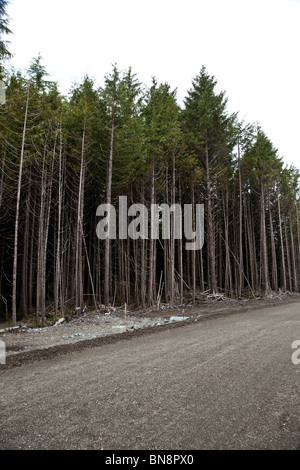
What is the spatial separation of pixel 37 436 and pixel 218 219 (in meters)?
21.5

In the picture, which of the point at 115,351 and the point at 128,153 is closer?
the point at 115,351

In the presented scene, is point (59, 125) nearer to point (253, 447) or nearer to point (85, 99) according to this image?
point (85, 99)

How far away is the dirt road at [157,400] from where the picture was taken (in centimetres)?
223

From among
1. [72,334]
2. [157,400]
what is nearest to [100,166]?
[72,334]

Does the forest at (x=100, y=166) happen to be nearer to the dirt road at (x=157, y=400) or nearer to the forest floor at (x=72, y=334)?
the forest floor at (x=72, y=334)

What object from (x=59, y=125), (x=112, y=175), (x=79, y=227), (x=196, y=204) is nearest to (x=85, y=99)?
(x=59, y=125)

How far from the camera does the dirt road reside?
2.23m

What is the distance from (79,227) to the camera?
1232 cm

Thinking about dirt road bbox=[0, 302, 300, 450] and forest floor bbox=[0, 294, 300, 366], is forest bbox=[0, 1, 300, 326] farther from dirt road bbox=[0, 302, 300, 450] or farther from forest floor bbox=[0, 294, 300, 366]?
dirt road bbox=[0, 302, 300, 450]

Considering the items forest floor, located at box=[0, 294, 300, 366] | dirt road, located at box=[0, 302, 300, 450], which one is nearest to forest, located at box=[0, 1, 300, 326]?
forest floor, located at box=[0, 294, 300, 366]

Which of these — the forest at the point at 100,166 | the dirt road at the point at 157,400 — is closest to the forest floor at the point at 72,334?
the dirt road at the point at 157,400

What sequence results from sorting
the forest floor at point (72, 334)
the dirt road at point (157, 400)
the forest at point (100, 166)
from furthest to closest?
the forest at point (100, 166)
the forest floor at point (72, 334)
the dirt road at point (157, 400)

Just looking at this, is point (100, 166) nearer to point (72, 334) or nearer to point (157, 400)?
point (72, 334)

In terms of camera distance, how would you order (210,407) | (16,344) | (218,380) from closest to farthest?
(210,407), (218,380), (16,344)
